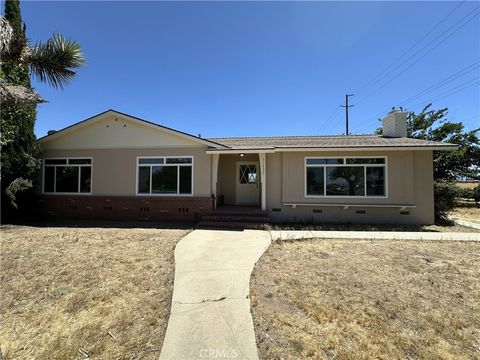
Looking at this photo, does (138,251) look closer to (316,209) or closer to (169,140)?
(169,140)

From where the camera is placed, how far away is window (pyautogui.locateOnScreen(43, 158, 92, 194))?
12.4m

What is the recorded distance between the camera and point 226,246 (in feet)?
24.3

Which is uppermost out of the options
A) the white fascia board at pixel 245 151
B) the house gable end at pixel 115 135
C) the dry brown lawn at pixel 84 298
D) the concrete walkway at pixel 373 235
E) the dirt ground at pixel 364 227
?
the house gable end at pixel 115 135

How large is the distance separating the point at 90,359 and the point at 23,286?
9.35 feet

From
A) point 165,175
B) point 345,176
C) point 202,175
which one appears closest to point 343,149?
point 345,176

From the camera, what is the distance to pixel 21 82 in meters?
11.4

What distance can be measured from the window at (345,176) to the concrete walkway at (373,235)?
7.05 feet

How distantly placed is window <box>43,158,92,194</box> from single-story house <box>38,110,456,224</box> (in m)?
0.05

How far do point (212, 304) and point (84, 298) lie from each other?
6.75ft

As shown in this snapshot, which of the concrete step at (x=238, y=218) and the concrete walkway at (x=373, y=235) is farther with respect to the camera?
the concrete step at (x=238, y=218)

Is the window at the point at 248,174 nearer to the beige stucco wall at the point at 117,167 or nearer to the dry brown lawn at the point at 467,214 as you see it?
the beige stucco wall at the point at 117,167

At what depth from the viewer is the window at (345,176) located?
10906 mm

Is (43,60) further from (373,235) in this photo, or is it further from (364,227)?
(364,227)

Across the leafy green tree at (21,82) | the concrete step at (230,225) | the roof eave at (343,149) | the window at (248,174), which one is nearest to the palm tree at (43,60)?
the leafy green tree at (21,82)
